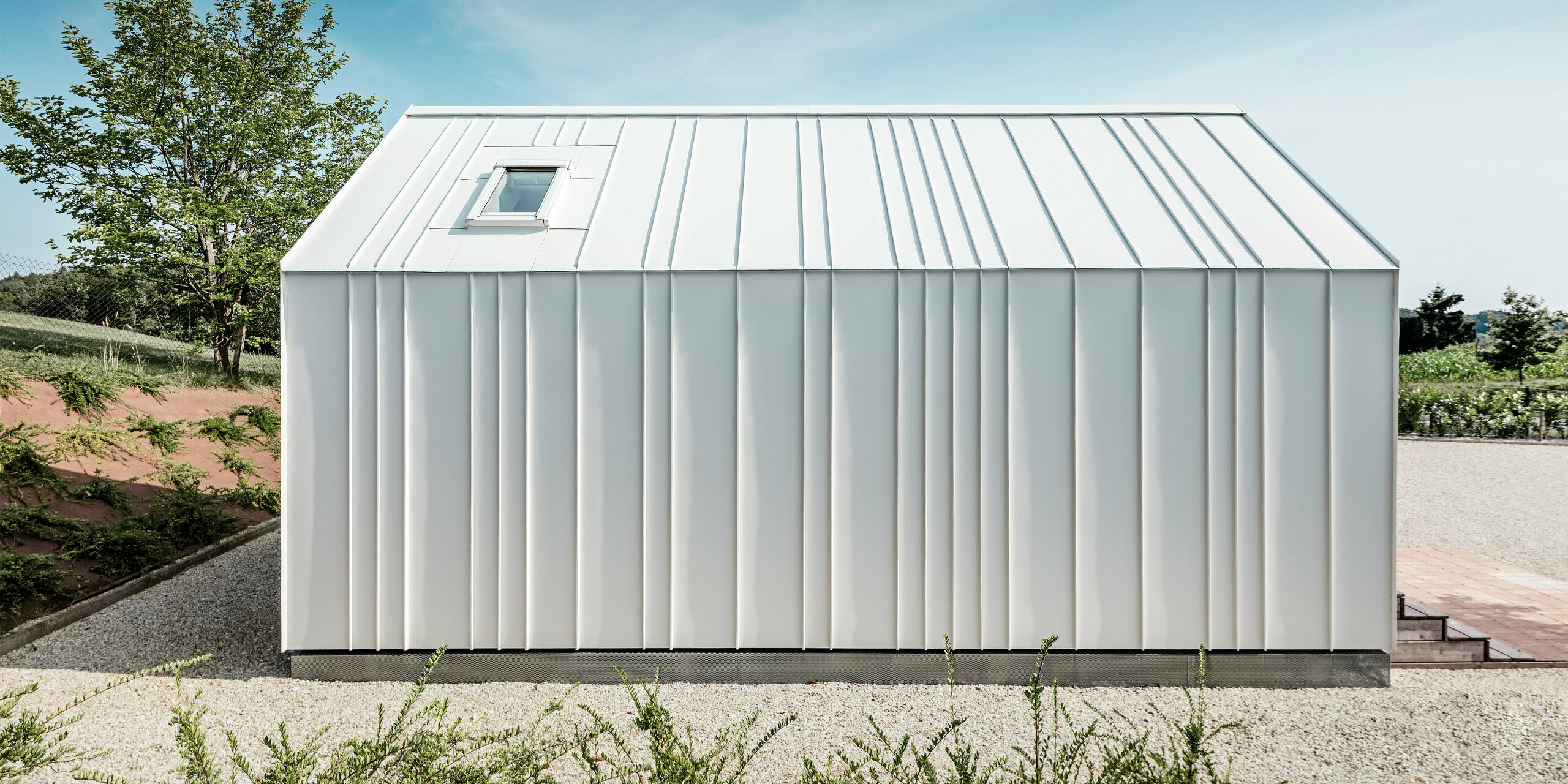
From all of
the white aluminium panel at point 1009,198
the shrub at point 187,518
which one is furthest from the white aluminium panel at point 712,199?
the shrub at point 187,518

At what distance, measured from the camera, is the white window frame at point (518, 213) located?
4.60 m

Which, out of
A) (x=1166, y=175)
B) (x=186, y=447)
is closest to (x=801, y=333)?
(x=1166, y=175)

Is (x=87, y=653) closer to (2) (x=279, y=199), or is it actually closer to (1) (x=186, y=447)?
(1) (x=186, y=447)

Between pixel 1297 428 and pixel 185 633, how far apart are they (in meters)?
8.13

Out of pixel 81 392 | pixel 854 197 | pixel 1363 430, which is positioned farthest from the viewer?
pixel 81 392

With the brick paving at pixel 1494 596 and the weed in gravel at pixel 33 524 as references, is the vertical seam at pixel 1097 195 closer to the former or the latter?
the brick paving at pixel 1494 596

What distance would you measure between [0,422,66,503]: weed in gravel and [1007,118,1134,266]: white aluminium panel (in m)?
10.1

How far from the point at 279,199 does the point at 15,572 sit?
12.2 meters

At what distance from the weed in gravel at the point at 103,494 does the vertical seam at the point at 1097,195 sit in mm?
10075

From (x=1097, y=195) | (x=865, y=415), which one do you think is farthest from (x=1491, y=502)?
(x=865, y=415)

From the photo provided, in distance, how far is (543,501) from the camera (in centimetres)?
422

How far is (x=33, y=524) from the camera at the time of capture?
20.7ft

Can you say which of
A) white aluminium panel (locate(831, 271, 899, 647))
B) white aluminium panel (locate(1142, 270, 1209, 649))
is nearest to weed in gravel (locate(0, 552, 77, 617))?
white aluminium panel (locate(831, 271, 899, 647))

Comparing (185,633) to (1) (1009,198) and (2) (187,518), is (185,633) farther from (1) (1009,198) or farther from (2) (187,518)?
(1) (1009,198)
